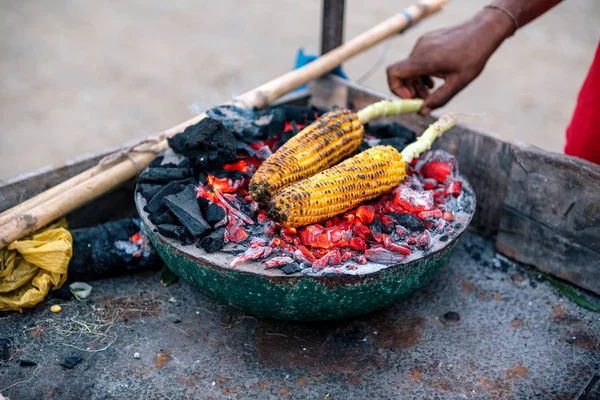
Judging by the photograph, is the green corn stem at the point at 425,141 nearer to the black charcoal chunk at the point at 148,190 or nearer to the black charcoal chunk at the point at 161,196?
the black charcoal chunk at the point at 161,196

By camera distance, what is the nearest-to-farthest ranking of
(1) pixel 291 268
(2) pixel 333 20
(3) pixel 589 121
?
1. (1) pixel 291 268
2. (3) pixel 589 121
3. (2) pixel 333 20

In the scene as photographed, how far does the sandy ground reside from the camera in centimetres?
623

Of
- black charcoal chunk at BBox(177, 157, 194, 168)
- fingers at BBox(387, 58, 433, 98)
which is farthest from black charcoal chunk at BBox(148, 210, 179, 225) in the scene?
fingers at BBox(387, 58, 433, 98)

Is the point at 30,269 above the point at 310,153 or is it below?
below

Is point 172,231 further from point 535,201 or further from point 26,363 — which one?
point 535,201

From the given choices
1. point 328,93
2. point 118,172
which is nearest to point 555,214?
point 328,93

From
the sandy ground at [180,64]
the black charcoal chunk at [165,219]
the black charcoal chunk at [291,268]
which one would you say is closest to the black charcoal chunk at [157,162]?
the black charcoal chunk at [165,219]

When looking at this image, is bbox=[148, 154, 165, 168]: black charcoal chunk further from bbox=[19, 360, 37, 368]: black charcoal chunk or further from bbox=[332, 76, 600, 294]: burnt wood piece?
bbox=[332, 76, 600, 294]: burnt wood piece

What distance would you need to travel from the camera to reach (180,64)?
745cm

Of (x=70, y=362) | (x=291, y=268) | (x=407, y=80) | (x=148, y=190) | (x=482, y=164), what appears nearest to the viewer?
(x=291, y=268)

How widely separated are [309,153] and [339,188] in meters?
0.33

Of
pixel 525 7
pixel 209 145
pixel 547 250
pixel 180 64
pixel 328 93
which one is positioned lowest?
pixel 547 250

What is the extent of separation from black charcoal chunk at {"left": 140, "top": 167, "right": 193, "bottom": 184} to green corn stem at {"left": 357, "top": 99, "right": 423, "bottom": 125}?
3.37 ft

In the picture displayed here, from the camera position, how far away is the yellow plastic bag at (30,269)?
2.92 m
